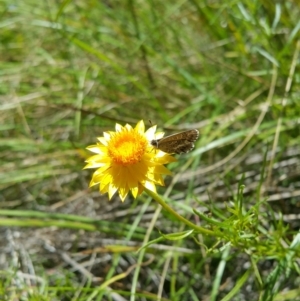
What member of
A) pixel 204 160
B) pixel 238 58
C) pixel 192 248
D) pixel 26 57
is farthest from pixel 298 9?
pixel 26 57

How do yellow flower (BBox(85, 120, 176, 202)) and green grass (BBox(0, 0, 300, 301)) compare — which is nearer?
yellow flower (BBox(85, 120, 176, 202))

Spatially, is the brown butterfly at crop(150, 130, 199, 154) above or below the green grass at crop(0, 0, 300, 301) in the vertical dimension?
above

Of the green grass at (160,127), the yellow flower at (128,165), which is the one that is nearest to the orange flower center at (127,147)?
the yellow flower at (128,165)

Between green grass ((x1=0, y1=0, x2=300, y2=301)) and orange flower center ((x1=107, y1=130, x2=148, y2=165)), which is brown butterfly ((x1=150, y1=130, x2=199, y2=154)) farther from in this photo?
green grass ((x1=0, y1=0, x2=300, y2=301))

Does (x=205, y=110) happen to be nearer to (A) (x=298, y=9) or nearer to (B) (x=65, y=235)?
(A) (x=298, y=9)

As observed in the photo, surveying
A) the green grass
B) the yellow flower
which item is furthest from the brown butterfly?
the green grass

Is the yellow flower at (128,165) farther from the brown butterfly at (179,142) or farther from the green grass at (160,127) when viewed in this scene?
the green grass at (160,127)

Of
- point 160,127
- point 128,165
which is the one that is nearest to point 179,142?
point 128,165

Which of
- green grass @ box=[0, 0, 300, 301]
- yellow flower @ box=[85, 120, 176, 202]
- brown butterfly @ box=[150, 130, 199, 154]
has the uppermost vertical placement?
brown butterfly @ box=[150, 130, 199, 154]

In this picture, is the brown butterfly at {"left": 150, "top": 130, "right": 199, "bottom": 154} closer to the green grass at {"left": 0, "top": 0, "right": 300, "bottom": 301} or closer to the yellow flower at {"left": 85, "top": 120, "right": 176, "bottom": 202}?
the yellow flower at {"left": 85, "top": 120, "right": 176, "bottom": 202}
